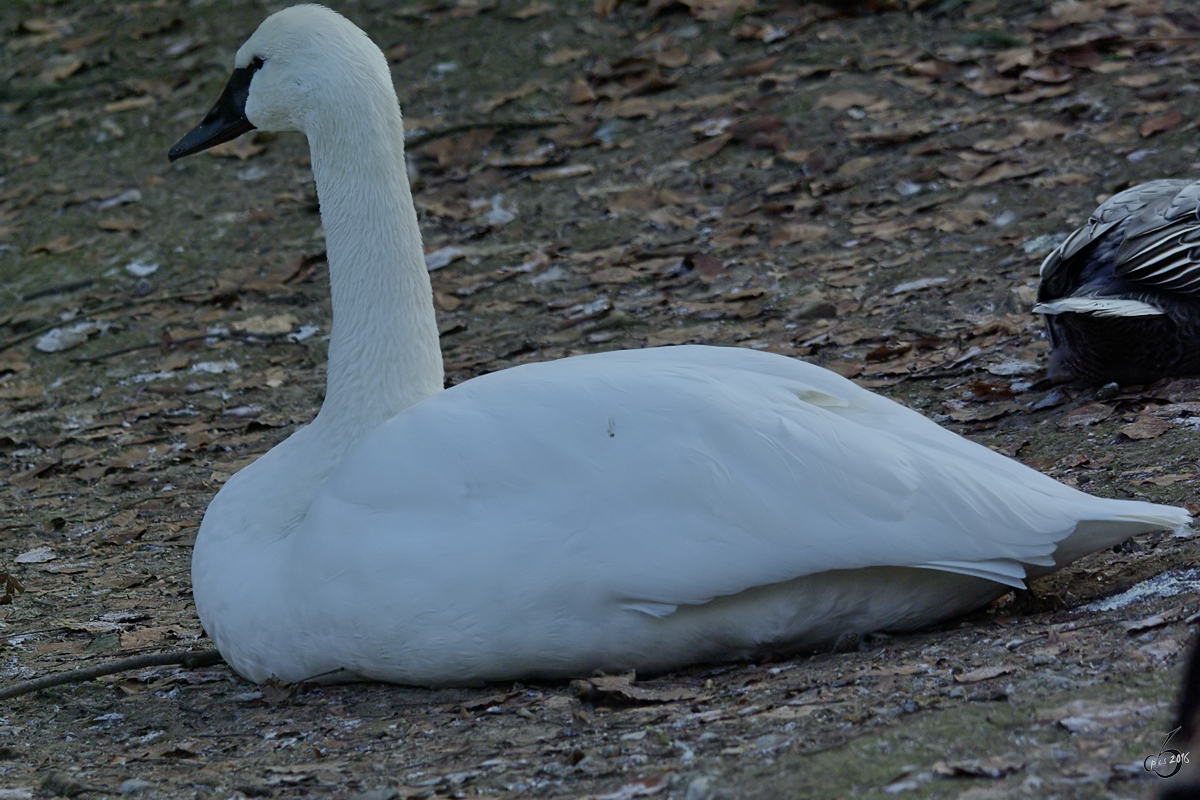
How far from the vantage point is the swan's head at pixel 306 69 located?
393 cm

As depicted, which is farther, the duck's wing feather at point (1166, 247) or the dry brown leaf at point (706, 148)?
the dry brown leaf at point (706, 148)

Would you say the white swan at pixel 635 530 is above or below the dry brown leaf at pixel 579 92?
below

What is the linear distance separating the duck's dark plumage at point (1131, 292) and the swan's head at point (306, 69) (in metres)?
2.42

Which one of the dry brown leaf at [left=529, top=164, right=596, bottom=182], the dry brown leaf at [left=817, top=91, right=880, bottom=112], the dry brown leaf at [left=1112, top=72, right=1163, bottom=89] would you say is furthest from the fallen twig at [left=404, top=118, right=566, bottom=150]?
the dry brown leaf at [left=1112, top=72, right=1163, bottom=89]

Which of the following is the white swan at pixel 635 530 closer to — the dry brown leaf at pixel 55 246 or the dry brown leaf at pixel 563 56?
the dry brown leaf at pixel 55 246

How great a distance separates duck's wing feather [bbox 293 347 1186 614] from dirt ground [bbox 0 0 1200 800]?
9.8 inches

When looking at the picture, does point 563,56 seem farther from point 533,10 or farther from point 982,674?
point 982,674

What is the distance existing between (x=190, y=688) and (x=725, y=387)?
1716 millimetres

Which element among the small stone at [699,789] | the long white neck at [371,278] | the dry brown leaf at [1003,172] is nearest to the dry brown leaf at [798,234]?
the dry brown leaf at [1003,172]

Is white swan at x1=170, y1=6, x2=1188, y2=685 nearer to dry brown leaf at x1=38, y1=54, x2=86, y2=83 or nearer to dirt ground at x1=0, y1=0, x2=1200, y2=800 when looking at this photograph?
Result: dirt ground at x1=0, y1=0, x2=1200, y2=800

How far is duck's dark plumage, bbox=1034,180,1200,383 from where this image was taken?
459 cm

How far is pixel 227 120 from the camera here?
429cm

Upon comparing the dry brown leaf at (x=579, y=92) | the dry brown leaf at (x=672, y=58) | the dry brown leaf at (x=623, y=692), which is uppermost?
the dry brown leaf at (x=672, y=58)

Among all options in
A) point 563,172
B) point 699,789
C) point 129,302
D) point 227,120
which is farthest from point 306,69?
point 563,172
